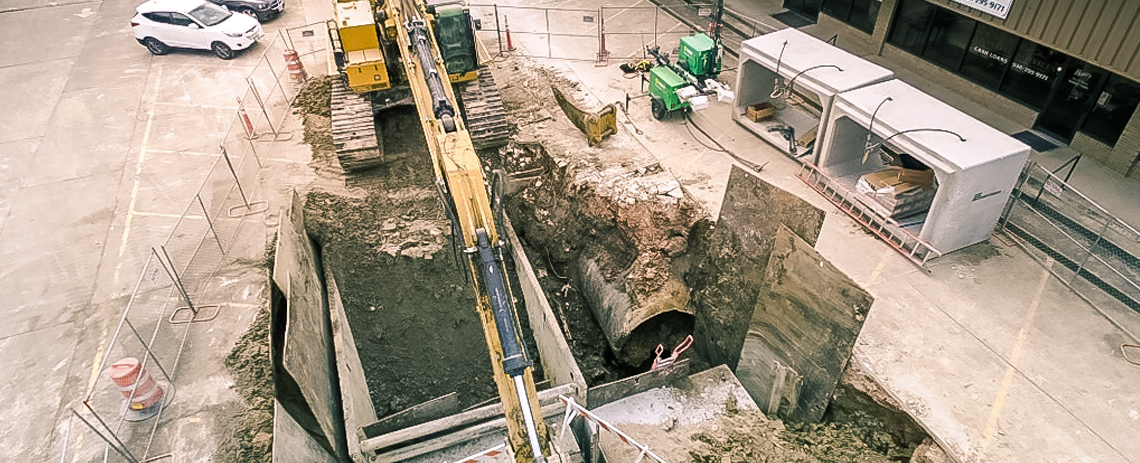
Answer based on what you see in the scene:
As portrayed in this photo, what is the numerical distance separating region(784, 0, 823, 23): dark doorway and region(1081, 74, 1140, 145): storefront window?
7.95 m

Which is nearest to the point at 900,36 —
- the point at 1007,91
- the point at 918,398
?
the point at 1007,91

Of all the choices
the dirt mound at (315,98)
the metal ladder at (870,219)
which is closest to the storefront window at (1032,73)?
the metal ladder at (870,219)

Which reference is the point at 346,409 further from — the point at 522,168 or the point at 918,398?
the point at 918,398

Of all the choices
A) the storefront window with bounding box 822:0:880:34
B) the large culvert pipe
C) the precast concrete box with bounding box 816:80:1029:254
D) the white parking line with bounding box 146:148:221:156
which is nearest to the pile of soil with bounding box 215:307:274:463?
the large culvert pipe

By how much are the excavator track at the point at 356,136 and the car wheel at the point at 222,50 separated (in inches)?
261

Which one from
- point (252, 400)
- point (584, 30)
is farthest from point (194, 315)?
point (584, 30)

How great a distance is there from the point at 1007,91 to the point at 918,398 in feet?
31.4

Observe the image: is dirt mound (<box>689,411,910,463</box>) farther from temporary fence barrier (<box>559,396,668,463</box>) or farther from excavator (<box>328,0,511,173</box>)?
excavator (<box>328,0,511,173</box>)

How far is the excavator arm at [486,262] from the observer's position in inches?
228

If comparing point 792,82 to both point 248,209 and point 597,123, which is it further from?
point 248,209

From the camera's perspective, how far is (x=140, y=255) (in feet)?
36.0

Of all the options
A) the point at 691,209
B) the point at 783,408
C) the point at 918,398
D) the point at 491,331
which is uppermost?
the point at 491,331

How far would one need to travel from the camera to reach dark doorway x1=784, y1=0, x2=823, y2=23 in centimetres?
1845

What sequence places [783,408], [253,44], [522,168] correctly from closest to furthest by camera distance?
[783,408] → [522,168] → [253,44]
